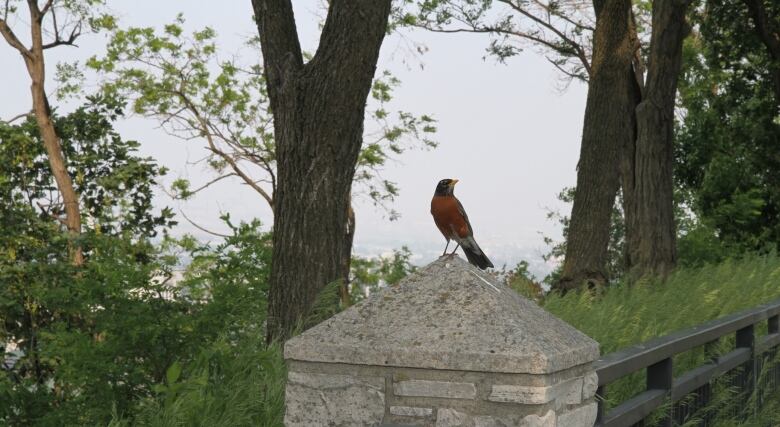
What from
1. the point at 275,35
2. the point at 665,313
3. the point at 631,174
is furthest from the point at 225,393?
the point at 631,174

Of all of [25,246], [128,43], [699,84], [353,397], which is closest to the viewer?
[353,397]

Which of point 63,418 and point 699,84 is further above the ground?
point 699,84

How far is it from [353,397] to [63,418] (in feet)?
14.1

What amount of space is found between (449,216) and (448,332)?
364 centimetres

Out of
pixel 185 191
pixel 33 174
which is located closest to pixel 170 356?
pixel 33 174

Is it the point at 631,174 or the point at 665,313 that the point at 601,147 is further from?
the point at 665,313

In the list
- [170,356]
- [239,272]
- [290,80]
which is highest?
[290,80]

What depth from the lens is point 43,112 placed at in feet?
81.3

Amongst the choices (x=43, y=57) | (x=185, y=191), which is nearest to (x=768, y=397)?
(x=43, y=57)

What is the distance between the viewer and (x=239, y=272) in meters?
10.3

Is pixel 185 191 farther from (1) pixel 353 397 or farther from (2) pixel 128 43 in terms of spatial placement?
(1) pixel 353 397

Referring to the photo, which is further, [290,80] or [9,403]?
[290,80]

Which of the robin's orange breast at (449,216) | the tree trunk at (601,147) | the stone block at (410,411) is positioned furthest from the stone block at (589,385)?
the tree trunk at (601,147)

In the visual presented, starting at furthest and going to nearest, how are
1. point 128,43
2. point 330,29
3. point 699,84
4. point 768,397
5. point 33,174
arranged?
point 128,43
point 699,84
point 33,174
point 330,29
point 768,397
